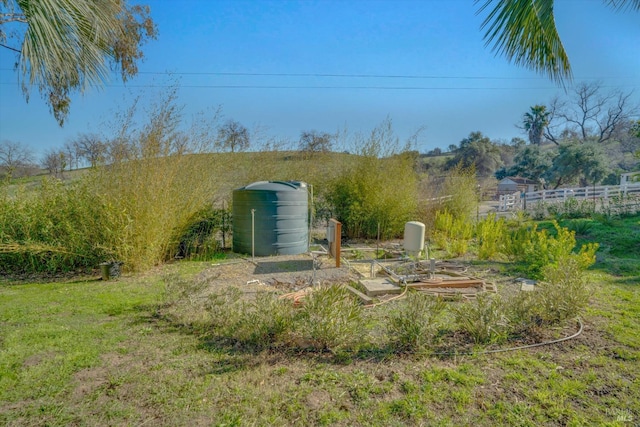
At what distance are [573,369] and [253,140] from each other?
23.8 feet

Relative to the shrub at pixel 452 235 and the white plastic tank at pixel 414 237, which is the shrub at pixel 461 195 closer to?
the shrub at pixel 452 235

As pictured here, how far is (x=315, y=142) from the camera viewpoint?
9344 mm

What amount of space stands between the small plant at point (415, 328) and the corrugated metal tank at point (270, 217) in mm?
4282

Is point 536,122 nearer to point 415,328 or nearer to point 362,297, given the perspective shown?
point 362,297

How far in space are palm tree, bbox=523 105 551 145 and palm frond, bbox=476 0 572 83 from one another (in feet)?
117

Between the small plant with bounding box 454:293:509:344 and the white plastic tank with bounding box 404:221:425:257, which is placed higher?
the white plastic tank with bounding box 404:221:425:257

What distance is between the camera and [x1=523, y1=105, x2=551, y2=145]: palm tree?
32.4 meters

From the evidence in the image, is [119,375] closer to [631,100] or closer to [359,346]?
[359,346]

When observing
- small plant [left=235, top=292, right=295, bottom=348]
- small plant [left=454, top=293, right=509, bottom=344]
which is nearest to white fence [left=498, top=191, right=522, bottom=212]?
small plant [left=454, top=293, right=509, bottom=344]

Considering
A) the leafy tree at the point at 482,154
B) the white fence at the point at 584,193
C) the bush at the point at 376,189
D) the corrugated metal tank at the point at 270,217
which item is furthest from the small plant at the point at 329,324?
the leafy tree at the point at 482,154

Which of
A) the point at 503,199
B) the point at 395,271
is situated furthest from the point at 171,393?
the point at 503,199

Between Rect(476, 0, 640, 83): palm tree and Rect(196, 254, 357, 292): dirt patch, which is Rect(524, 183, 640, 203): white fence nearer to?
Rect(196, 254, 357, 292): dirt patch

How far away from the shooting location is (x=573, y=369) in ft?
7.83

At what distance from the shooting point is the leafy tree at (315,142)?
8867mm
